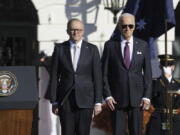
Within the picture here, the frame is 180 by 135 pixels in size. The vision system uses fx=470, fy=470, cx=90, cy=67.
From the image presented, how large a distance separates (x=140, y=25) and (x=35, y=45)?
2211 millimetres

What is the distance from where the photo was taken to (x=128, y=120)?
469 cm

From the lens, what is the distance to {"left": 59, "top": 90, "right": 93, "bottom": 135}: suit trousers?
4605 mm

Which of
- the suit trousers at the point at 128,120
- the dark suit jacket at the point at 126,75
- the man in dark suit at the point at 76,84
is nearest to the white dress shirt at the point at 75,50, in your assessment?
the man in dark suit at the point at 76,84

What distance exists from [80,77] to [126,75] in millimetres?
456

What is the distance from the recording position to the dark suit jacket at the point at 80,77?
4.62 metres

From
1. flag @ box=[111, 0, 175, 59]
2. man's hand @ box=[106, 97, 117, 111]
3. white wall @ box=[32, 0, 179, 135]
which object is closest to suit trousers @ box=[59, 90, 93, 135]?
man's hand @ box=[106, 97, 117, 111]

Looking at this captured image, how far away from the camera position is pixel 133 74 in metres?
4.67

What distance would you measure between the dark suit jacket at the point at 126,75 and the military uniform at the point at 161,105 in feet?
2.99

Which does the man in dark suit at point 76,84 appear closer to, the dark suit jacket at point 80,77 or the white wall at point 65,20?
the dark suit jacket at point 80,77

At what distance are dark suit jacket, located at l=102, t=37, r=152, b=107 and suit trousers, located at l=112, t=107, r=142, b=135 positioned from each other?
7 centimetres

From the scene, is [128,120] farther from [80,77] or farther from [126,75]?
[80,77]

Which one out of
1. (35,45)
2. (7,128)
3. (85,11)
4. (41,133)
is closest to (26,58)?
(35,45)

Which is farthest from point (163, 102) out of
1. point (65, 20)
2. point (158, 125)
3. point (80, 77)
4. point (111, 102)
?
point (65, 20)

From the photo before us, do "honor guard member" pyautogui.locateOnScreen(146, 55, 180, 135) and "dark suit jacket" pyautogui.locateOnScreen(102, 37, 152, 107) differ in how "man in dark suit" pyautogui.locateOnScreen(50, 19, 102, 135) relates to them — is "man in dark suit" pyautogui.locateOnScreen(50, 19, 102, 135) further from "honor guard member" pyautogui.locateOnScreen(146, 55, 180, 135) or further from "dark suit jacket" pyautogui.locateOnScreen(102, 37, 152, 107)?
"honor guard member" pyautogui.locateOnScreen(146, 55, 180, 135)
